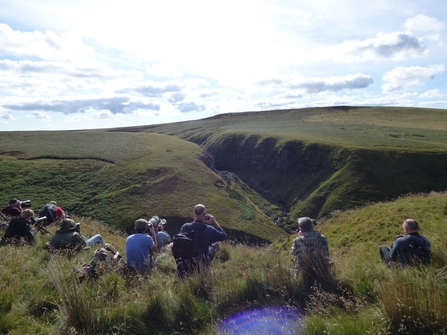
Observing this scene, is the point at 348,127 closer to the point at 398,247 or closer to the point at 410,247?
the point at 398,247

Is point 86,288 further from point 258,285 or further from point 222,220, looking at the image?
point 222,220

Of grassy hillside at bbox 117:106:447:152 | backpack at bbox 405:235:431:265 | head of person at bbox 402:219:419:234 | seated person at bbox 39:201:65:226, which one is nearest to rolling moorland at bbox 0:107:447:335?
backpack at bbox 405:235:431:265

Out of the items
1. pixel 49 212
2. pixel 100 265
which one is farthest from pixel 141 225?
pixel 49 212

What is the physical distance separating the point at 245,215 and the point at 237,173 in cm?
4254

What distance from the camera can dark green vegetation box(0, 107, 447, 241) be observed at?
48656 mm

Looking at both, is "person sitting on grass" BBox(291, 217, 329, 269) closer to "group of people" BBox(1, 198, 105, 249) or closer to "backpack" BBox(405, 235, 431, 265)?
"backpack" BBox(405, 235, 431, 265)

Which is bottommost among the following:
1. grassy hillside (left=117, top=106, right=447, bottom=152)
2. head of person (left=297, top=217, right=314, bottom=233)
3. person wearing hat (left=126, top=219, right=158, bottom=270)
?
person wearing hat (left=126, top=219, right=158, bottom=270)

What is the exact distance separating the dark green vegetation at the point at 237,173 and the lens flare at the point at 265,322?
39.8 m

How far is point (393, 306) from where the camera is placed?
3.73 m

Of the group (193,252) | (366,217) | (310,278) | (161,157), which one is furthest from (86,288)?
(161,157)

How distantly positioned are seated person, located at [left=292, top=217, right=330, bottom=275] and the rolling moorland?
29cm

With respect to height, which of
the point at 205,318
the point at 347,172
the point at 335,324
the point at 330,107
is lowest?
the point at 347,172

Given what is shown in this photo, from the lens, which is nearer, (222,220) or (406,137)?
(222,220)

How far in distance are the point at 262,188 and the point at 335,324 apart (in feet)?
256
